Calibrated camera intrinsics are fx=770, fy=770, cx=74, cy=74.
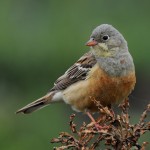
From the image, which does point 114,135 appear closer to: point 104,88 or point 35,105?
point 104,88

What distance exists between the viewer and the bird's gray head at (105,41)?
9.40m

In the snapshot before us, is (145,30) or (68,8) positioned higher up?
(68,8)

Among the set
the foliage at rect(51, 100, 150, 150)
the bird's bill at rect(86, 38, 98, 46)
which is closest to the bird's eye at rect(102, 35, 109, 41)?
the bird's bill at rect(86, 38, 98, 46)

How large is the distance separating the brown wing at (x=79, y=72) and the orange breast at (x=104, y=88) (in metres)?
0.15

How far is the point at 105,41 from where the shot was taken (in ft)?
31.0

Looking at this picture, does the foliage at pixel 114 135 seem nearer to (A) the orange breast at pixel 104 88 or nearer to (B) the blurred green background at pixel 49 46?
(A) the orange breast at pixel 104 88

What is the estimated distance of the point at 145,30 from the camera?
1405cm

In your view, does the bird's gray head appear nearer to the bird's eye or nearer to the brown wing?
the bird's eye

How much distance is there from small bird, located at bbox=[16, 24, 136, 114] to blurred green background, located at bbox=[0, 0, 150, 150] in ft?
10.6

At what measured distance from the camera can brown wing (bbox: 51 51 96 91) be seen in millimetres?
9494

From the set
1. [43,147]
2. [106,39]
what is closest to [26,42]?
[43,147]

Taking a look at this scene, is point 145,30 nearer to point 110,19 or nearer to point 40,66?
point 110,19

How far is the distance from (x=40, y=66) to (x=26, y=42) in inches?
27.8

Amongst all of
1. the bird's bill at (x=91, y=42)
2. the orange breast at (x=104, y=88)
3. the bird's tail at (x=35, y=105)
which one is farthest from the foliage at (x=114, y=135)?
the bird's tail at (x=35, y=105)
